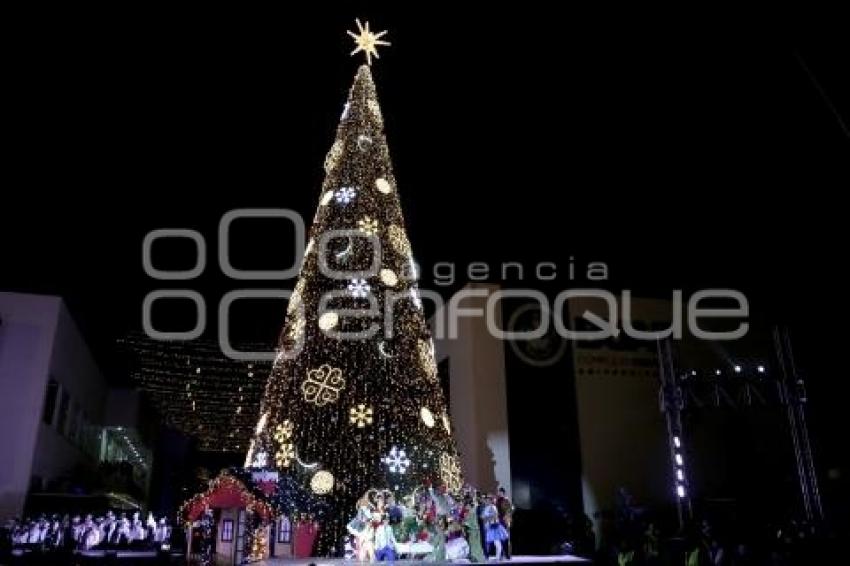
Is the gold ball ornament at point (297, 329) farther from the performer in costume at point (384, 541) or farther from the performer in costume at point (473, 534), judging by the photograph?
the performer in costume at point (473, 534)

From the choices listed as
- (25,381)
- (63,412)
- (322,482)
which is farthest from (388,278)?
(63,412)

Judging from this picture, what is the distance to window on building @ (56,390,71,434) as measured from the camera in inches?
706

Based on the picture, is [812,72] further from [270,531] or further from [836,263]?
[270,531]

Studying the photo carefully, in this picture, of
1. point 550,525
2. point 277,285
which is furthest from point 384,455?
point 277,285

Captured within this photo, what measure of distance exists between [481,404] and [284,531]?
5.95 meters

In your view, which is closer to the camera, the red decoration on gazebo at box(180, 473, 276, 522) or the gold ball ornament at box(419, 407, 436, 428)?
the red decoration on gazebo at box(180, 473, 276, 522)

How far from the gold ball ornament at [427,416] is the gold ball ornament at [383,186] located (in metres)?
3.42

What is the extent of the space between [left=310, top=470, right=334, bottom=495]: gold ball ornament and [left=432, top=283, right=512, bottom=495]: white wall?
20.2 ft

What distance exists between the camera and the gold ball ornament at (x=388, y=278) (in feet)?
33.3

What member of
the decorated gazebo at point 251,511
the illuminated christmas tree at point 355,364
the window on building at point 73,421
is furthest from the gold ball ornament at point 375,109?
the window on building at point 73,421

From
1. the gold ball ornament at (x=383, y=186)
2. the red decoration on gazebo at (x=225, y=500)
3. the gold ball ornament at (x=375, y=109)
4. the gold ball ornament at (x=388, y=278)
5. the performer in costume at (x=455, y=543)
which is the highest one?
the gold ball ornament at (x=375, y=109)

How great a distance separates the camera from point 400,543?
9.36 m

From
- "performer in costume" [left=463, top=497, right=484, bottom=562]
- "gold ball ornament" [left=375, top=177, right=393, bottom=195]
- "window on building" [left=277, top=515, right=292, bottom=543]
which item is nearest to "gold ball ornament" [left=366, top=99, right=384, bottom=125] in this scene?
"gold ball ornament" [left=375, top=177, right=393, bottom=195]

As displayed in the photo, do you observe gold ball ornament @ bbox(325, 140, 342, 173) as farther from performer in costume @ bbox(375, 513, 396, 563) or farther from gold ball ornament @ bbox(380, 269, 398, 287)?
performer in costume @ bbox(375, 513, 396, 563)
